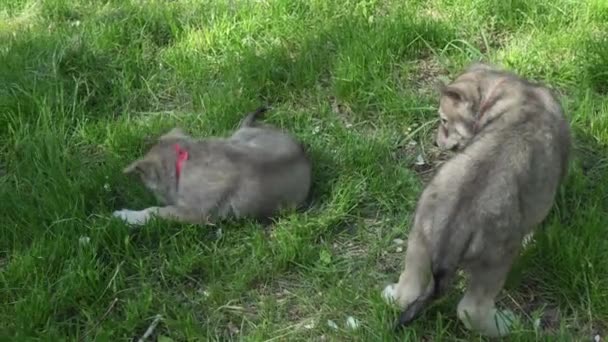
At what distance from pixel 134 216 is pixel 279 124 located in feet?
4.01

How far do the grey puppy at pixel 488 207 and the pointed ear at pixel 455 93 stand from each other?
370 mm

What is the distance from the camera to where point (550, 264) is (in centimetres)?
433

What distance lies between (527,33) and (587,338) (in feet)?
8.95

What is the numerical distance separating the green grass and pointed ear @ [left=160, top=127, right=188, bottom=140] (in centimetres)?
20

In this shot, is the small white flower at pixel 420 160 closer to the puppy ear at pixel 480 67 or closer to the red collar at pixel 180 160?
the puppy ear at pixel 480 67

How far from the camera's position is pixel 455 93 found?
4945 millimetres

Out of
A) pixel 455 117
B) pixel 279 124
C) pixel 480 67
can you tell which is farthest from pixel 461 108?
pixel 279 124

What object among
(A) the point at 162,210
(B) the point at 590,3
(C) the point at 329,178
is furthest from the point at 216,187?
(B) the point at 590,3

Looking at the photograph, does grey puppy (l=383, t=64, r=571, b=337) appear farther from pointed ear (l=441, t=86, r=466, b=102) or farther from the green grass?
pointed ear (l=441, t=86, r=466, b=102)

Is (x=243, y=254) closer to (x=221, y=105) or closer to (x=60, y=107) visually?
(x=221, y=105)

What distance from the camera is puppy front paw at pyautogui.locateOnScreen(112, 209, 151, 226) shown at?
4699mm

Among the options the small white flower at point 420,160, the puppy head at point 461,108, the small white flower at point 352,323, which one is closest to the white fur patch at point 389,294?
the small white flower at point 352,323

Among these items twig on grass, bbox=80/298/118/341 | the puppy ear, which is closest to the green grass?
twig on grass, bbox=80/298/118/341

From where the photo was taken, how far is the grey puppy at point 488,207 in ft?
12.0
